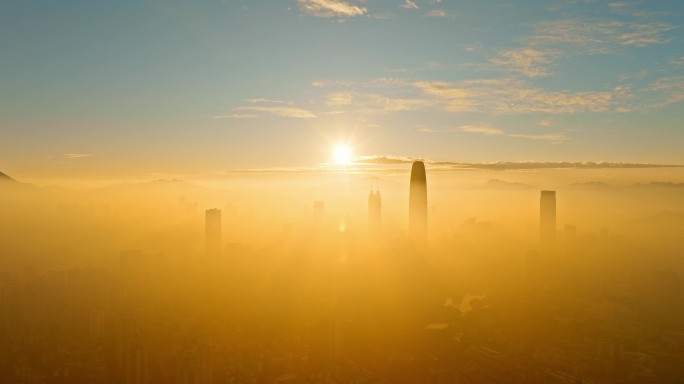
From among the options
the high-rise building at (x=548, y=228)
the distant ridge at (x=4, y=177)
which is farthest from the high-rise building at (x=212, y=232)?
the high-rise building at (x=548, y=228)

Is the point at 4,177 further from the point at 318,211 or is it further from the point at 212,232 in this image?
the point at 318,211

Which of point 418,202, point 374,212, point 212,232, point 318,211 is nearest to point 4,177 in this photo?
point 212,232

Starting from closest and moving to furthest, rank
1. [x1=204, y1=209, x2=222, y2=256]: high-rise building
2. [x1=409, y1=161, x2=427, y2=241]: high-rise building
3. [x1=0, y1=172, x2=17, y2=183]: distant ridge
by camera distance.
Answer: [x1=409, y1=161, x2=427, y2=241]: high-rise building
[x1=204, y1=209, x2=222, y2=256]: high-rise building
[x1=0, y1=172, x2=17, y2=183]: distant ridge

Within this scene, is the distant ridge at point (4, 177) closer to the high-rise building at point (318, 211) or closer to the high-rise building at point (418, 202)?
the high-rise building at point (318, 211)

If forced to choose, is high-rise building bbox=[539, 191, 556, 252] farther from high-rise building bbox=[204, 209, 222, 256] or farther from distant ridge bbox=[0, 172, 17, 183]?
distant ridge bbox=[0, 172, 17, 183]

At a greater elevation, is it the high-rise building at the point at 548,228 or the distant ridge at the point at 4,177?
the distant ridge at the point at 4,177

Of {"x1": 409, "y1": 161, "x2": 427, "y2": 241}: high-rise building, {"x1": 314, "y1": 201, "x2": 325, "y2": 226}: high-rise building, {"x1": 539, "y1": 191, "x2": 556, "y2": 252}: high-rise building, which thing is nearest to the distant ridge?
{"x1": 314, "y1": 201, "x2": 325, "y2": 226}: high-rise building
